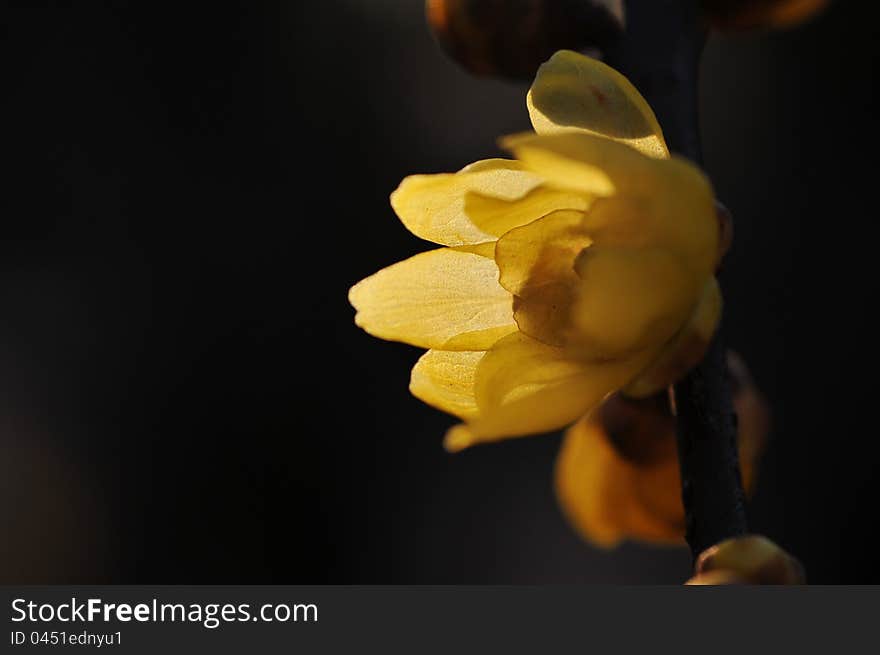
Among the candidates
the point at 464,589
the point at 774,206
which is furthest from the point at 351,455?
the point at 464,589

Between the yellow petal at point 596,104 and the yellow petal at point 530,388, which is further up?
the yellow petal at point 596,104

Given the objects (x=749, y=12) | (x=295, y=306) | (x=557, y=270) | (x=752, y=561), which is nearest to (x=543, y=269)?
(x=557, y=270)

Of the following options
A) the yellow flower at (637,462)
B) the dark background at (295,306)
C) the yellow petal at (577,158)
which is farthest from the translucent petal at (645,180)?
the dark background at (295,306)

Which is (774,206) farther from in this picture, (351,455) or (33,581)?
(33,581)

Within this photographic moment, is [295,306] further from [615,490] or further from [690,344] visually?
[690,344]

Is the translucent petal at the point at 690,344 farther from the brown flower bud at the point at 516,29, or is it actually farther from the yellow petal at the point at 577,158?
the brown flower bud at the point at 516,29
